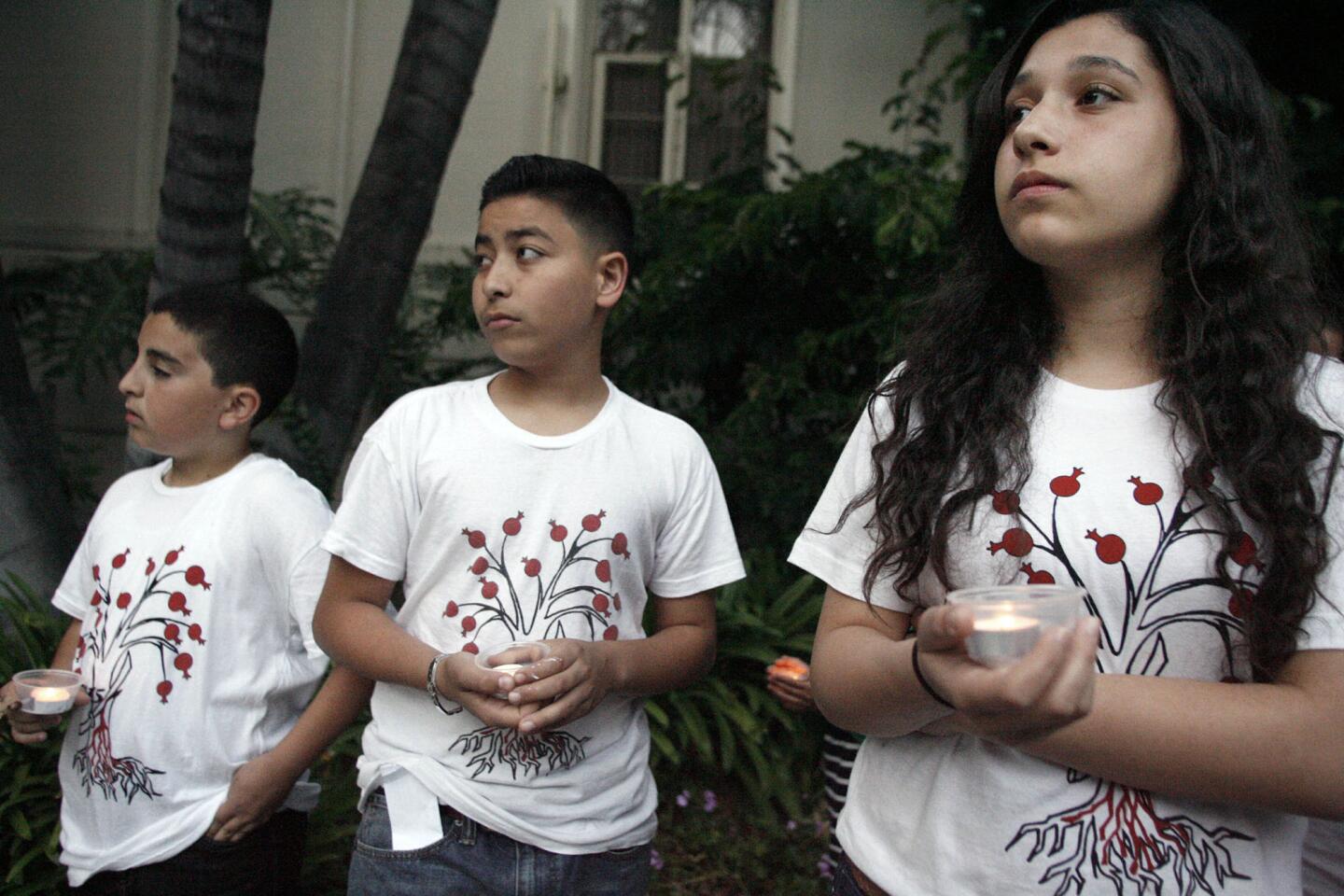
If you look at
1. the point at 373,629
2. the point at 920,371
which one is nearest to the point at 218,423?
the point at 373,629

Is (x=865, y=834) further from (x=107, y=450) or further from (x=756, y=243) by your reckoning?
(x=107, y=450)

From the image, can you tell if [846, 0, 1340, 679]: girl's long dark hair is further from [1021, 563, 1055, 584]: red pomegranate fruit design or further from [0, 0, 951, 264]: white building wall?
[0, 0, 951, 264]: white building wall

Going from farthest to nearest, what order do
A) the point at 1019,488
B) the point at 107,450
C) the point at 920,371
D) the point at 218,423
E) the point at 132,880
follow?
the point at 107,450
the point at 218,423
the point at 132,880
the point at 920,371
the point at 1019,488

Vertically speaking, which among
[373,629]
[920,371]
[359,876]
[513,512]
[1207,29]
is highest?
[1207,29]

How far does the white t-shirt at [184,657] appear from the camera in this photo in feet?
7.70

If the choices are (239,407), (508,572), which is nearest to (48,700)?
(239,407)

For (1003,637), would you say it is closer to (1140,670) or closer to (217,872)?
(1140,670)

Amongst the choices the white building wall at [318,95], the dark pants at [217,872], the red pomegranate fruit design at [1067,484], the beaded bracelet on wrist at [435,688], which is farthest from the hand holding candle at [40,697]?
the white building wall at [318,95]

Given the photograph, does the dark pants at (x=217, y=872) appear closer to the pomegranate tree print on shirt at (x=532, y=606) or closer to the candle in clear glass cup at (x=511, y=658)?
the pomegranate tree print on shirt at (x=532, y=606)

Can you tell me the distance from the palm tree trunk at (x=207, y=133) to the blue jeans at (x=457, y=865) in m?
2.44

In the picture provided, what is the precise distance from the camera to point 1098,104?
5.18 ft

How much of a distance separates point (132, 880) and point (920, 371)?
190cm

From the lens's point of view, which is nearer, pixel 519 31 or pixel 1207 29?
pixel 1207 29

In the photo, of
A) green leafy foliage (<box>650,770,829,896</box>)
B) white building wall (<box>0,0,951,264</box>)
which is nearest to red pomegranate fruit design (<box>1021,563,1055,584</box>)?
green leafy foliage (<box>650,770,829,896</box>)
